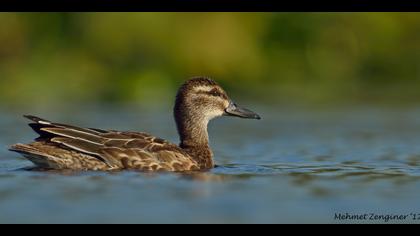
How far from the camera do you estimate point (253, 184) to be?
1281 centimetres

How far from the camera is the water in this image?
10836mm

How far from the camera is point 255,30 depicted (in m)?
25.5

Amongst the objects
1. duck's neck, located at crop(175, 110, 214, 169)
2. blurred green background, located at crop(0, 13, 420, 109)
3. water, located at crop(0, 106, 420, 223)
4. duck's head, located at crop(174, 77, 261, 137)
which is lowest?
water, located at crop(0, 106, 420, 223)

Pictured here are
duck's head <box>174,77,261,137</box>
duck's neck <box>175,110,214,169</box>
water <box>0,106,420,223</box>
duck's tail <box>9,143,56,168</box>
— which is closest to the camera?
water <box>0,106,420,223</box>

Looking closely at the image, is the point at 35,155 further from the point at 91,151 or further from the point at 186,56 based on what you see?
the point at 186,56

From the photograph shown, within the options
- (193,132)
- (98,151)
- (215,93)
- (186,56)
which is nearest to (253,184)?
(98,151)

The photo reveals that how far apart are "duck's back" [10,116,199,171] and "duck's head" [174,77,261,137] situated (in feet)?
3.83

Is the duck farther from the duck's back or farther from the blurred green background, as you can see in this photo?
the blurred green background

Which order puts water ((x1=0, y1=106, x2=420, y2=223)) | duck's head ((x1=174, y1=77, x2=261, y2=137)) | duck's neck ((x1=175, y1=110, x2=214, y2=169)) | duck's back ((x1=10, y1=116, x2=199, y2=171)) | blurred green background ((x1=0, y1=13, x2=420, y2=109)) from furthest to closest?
blurred green background ((x1=0, y1=13, x2=420, y2=109))
duck's head ((x1=174, y1=77, x2=261, y2=137))
duck's neck ((x1=175, y1=110, x2=214, y2=169))
duck's back ((x1=10, y1=116, x2=199, y2=171))
water ((x1=0, y1=106, x2=420, y2=223))

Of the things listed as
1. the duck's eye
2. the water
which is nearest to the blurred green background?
the water

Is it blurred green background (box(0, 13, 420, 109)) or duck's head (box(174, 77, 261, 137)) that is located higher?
blurred green background (box(0, 13, 420, 109))

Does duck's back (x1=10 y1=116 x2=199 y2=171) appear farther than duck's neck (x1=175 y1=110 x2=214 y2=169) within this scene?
No

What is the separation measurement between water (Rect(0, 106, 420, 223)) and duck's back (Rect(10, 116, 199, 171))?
257 millimetres

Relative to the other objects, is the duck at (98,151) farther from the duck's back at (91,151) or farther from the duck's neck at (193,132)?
the duck's neck at (193,132)
